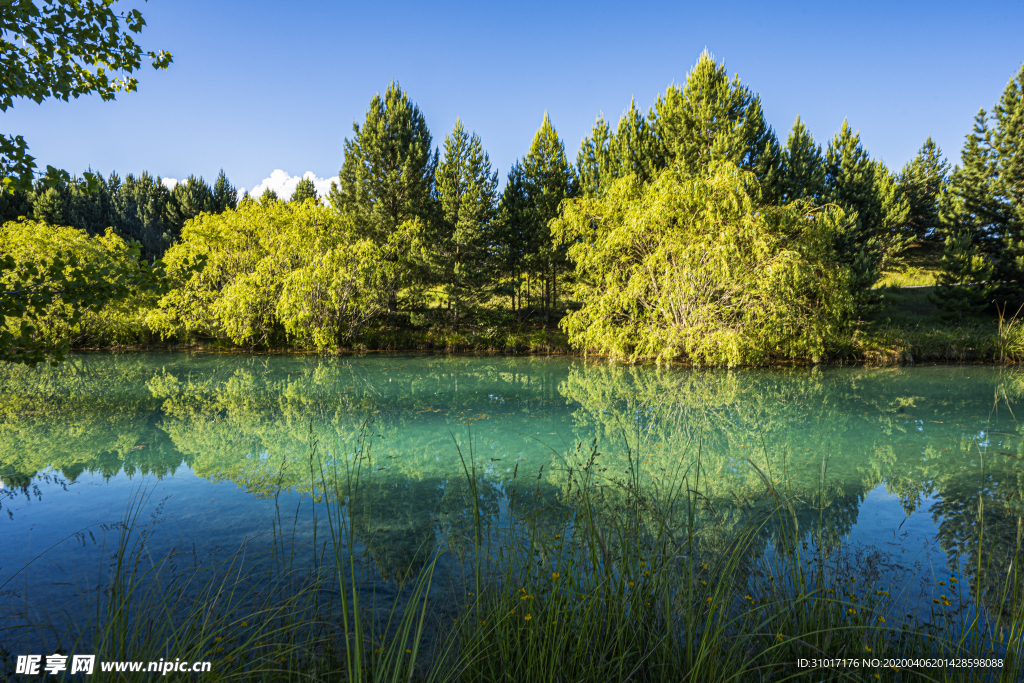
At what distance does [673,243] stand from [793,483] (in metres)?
10.7

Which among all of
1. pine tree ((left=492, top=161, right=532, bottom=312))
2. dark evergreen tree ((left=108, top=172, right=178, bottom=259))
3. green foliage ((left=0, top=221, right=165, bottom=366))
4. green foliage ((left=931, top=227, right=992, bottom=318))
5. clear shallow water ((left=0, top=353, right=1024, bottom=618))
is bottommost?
clear shallow water ((left=0, top=353, right=1024, bottom=618))

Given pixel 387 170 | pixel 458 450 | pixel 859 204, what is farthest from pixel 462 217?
pixel 458 450

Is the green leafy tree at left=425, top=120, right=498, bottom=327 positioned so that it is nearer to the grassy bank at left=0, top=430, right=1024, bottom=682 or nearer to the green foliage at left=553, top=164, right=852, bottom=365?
the green foliage at left=553, top=164, right=852, bottom=365

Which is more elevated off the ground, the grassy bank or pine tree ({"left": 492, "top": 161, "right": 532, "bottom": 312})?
pine tree ({"left": 492, "top": 161, "right": 532, "bottom": 312})

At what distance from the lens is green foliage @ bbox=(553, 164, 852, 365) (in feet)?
45.6

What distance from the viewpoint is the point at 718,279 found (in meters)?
14.3

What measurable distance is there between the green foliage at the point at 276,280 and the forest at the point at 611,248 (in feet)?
0.27

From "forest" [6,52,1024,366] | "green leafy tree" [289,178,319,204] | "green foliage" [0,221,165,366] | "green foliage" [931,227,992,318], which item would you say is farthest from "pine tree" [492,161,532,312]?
"green leafy tree" [289,178,319,204]

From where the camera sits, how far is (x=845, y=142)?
2248cm

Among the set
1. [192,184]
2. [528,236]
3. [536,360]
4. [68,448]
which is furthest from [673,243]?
[192,184]

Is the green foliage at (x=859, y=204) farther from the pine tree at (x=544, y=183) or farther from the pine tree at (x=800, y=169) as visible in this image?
the pine tree at (x=544, y=183)

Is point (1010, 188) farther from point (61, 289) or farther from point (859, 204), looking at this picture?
point (61, 289)

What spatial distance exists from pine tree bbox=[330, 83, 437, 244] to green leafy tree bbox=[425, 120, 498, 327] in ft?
3.63

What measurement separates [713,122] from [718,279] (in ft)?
27.8
